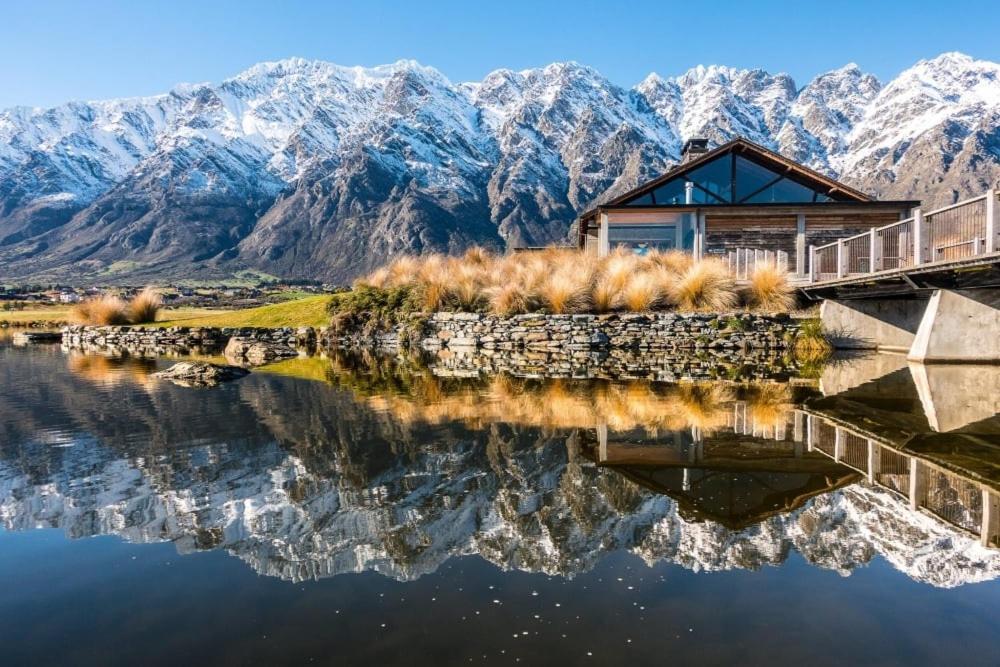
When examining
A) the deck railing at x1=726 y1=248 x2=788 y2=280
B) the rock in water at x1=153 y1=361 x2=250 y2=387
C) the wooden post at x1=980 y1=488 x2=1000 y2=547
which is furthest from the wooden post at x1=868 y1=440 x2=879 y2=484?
the deck railing at x1=726 y1=248 x2=788 y2=280

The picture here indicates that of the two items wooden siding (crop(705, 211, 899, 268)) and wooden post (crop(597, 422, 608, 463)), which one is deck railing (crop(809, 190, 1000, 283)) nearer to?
wooden post (crop(597, 422, 608, 463))

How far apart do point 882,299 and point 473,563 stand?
62.8 ft

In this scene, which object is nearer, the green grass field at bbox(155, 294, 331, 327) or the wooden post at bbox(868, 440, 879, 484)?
the wooden post at bbox(868, 440, 879, 484)

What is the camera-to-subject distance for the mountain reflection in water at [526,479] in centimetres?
466

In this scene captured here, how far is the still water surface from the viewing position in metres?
3.49

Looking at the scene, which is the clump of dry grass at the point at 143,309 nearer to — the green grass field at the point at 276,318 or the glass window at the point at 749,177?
the green grass field at the point at 276,318

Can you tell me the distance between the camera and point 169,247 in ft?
655

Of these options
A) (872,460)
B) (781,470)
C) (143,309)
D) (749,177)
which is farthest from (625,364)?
(143,309)

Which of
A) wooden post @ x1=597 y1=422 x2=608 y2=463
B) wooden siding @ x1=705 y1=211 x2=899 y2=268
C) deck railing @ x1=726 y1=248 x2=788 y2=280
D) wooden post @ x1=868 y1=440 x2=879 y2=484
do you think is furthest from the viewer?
wooden siding @ x1=705 y1=211 x2=899 y2=268

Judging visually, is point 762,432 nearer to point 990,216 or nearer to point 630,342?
point 990,216

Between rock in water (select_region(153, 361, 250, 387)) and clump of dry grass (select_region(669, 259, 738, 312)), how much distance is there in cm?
1359

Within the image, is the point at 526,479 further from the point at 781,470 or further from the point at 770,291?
the point at 770,291

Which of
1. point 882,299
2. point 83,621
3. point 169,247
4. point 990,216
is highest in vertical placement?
point 169,247

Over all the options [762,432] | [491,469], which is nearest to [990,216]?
[762,432]
